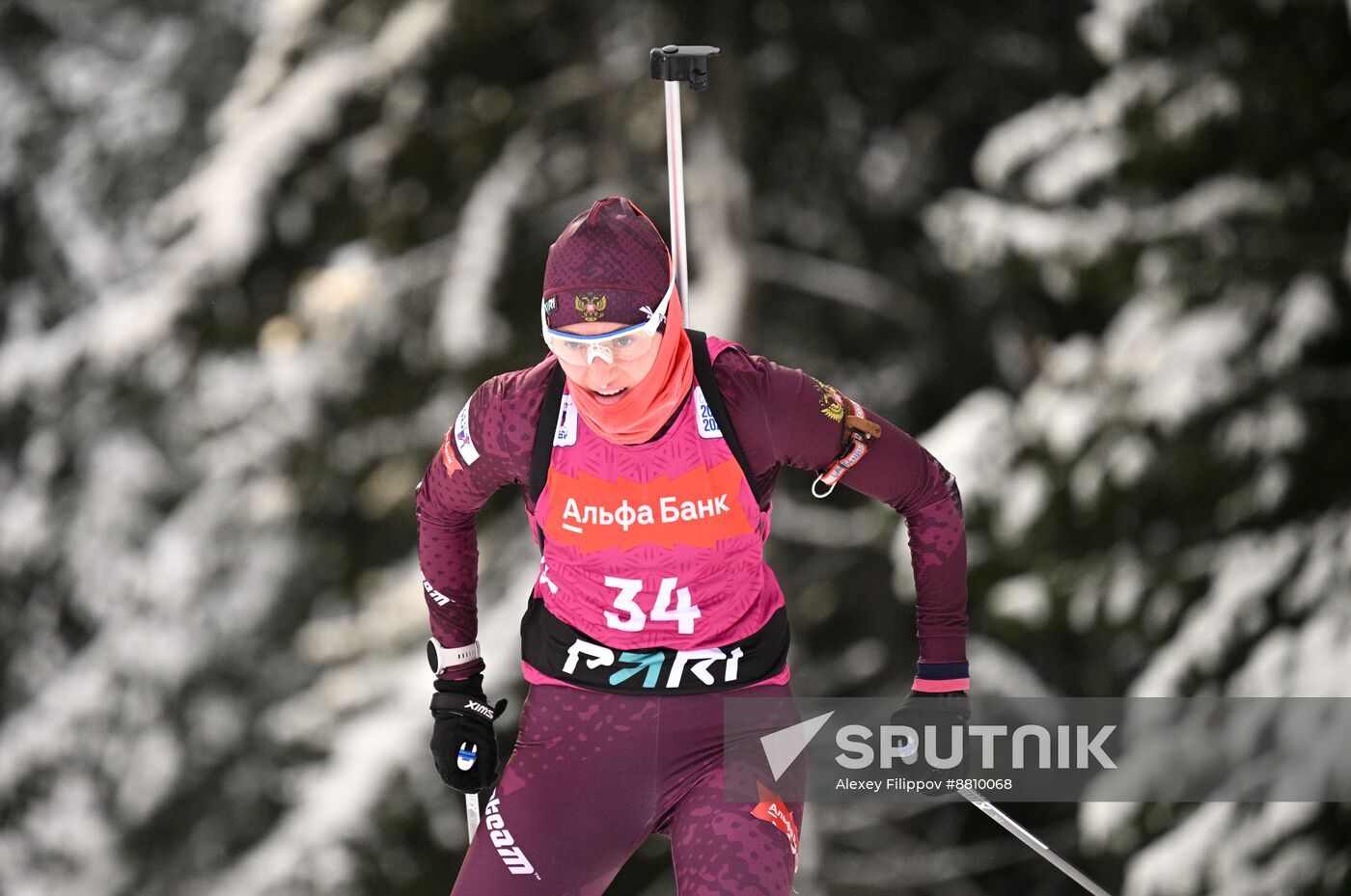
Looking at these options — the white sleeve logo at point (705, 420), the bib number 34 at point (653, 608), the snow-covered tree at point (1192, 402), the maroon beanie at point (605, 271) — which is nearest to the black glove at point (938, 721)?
the bib number 34 at point (653, 608)

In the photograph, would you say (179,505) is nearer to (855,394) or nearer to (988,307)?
(855,394)

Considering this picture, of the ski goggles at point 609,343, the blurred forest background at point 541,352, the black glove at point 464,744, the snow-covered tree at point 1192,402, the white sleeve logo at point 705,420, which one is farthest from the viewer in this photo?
the blurred forest background at point 541,352

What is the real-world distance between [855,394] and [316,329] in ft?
8.53

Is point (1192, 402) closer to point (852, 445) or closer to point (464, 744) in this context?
point (852, 445)

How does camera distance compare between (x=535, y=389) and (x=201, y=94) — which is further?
(x=201, y=94)

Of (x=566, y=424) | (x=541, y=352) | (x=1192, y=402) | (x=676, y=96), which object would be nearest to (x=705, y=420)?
(x=566, y=424)

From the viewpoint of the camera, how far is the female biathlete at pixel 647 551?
7.97 ft

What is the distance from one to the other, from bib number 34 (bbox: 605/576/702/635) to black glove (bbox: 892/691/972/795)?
1.43 feet

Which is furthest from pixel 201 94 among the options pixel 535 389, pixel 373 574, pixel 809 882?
pixel 535 389

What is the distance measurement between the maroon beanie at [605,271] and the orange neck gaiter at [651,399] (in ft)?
0.25

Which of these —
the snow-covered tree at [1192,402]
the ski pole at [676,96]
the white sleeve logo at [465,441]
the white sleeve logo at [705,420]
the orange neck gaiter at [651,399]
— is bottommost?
the snow-covered tree at [1192,402]

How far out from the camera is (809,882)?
20.9 ft

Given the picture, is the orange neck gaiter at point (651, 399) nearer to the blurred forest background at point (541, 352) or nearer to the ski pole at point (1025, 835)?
the ski pole at point (1025, 835)

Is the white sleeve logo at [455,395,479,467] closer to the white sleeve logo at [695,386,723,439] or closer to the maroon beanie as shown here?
the maroon beanie
